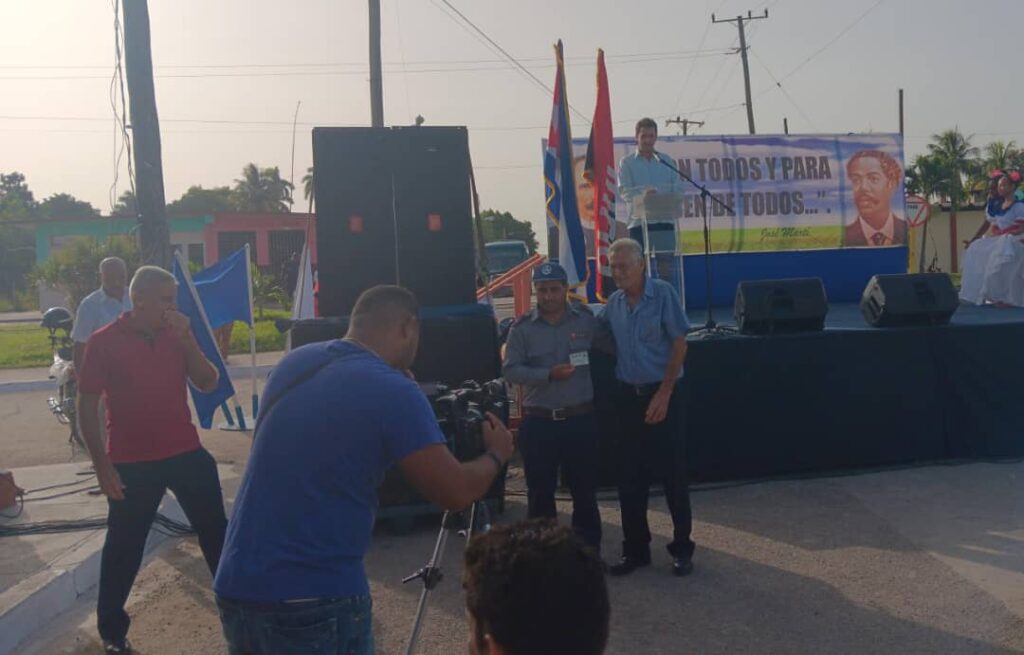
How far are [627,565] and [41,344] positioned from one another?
2274cm

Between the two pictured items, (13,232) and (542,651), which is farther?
(13,232)

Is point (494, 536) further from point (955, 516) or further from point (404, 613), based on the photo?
point (955, 516)

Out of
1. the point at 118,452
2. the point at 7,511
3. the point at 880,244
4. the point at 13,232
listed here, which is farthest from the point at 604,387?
the point at 13,232

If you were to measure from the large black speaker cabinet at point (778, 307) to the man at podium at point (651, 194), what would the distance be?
1.48m

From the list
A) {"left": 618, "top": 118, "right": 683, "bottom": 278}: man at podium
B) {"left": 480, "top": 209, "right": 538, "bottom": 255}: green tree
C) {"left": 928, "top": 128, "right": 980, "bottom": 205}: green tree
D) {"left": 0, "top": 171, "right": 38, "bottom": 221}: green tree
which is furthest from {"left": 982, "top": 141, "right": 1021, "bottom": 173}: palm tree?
{"left": 0, "top": 171, "right": 38, "bottom": 221}: green tree

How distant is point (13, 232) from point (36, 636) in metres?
74.7

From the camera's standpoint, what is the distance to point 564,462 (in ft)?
18.8

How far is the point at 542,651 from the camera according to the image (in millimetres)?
1746

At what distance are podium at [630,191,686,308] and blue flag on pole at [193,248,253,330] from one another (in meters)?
4.19

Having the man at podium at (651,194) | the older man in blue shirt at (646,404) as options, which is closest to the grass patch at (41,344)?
the man at podium at (651,194)

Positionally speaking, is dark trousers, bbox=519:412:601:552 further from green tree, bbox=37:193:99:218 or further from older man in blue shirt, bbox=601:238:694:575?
green tree, bbox=37:193:99:218

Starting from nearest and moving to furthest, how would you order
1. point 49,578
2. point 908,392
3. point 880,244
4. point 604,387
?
point 49,578, point 604,387, point 908,392, point 880,244

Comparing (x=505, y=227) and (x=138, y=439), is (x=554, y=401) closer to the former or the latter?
(x=138, y=439)

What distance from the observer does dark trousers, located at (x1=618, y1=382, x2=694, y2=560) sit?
578 cm
